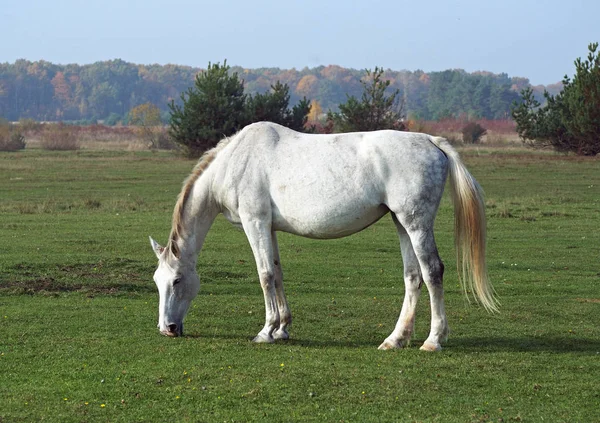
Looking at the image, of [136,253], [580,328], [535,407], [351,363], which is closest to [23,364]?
[351,363]

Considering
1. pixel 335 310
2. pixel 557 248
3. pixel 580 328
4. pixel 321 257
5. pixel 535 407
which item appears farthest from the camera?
pixel 557 248

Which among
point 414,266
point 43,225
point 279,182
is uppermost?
point 279,182

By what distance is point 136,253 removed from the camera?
14719 mm

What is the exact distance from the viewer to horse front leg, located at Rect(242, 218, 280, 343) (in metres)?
8.34

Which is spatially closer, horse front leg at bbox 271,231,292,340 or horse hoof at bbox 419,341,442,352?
horse hoof at bbox 419,341,442,352

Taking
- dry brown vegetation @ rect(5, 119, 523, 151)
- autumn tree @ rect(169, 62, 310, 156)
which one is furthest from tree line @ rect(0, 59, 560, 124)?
autumn tree @ rect(169, 62, 310, 156)

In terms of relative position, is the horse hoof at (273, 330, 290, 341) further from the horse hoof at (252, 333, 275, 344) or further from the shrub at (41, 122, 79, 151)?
the shrub at (41, 122, 79, 151)

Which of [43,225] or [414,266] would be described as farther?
[43,225]

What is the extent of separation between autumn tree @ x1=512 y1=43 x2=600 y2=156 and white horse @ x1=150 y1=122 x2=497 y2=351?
27.2 metres

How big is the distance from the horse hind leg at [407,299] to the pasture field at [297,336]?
19cm

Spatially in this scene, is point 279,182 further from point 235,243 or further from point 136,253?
point 235,243

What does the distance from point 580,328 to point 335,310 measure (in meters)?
2.72

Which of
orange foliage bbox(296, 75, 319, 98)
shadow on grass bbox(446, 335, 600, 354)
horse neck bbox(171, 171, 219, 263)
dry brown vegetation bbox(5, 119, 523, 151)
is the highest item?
orange foliage bbox(296, 75, 319, 98)

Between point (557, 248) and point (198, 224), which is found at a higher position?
point (198, 224)
